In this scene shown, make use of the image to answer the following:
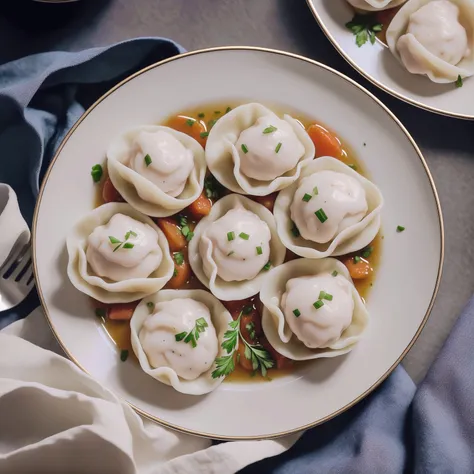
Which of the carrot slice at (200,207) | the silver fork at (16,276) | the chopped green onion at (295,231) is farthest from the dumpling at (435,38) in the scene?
the silver fork at (16,276)

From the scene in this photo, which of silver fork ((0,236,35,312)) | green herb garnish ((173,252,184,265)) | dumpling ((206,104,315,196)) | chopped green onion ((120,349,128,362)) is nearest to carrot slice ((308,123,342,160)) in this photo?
dumpling ((206,104,315,196))

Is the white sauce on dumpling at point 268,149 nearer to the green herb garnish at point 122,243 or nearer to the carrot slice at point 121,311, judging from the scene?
the green herb garnish at point 122,243

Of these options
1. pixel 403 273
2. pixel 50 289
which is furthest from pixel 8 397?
pixel 403 273

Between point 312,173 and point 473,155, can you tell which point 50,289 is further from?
point 473,155

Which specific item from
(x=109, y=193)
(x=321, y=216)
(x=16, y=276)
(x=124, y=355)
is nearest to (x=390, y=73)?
(x=321, y=216)

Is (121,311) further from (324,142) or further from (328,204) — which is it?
(324,142)
